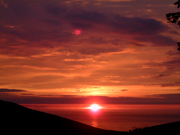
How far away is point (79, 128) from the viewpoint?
84.4 feet

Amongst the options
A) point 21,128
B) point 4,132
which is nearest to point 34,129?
point 21,128

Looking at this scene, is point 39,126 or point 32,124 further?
point 32,124

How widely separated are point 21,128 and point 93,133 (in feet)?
26.7

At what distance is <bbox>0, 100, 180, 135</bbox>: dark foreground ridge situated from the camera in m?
20.6

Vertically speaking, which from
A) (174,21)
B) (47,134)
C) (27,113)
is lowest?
(47,134)

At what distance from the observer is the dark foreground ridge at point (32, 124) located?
20656 millimetres

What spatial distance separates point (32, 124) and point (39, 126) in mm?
803

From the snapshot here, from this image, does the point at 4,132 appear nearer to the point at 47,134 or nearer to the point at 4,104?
the point at 47,134

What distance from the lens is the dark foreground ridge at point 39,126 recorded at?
20.6m

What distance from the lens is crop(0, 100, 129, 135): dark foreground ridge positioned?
67.8 feet

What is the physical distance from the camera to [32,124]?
73.9 feet

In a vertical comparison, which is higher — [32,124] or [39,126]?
[32,124]

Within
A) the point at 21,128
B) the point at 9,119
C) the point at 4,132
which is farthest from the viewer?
the point at 9,119

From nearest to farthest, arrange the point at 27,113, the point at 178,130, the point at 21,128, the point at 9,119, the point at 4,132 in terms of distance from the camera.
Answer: the point at 4,132 < the point at 21,128 < the point at 9,119 < the point at 178,130 < the point at 27,113
